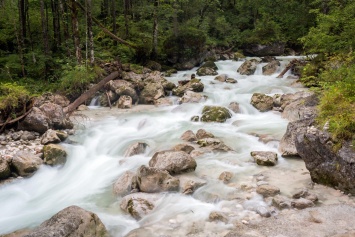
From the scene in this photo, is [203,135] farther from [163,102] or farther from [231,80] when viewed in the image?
[231,80]

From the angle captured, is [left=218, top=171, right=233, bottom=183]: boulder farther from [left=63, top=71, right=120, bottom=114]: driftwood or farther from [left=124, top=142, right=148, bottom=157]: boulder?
[left=63, top=71, right=120, bottom=114]: driftwood

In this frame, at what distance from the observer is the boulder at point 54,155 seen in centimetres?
841

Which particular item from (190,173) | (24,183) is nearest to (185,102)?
(190,173)

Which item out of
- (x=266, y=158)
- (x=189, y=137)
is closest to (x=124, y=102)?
(x=189, y=137)

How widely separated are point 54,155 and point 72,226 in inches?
167

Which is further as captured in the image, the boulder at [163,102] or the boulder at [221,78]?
the boulder at [221,78]

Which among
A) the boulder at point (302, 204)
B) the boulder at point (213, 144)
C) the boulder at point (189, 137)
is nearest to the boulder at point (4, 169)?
the boulder at point (189, 137)

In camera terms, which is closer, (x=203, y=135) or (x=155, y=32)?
(x=203, y=135)

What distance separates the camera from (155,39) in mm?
20656

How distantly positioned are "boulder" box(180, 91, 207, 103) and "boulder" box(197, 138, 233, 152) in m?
5.46

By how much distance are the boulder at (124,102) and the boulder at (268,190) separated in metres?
9.35

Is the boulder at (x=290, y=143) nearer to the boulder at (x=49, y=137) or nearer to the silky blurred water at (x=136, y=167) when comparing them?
the silky blurred water at (x=136, y=167)

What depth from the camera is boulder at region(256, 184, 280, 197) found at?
19.4 feet

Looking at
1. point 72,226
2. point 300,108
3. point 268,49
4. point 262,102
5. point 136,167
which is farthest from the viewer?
point 268,49
